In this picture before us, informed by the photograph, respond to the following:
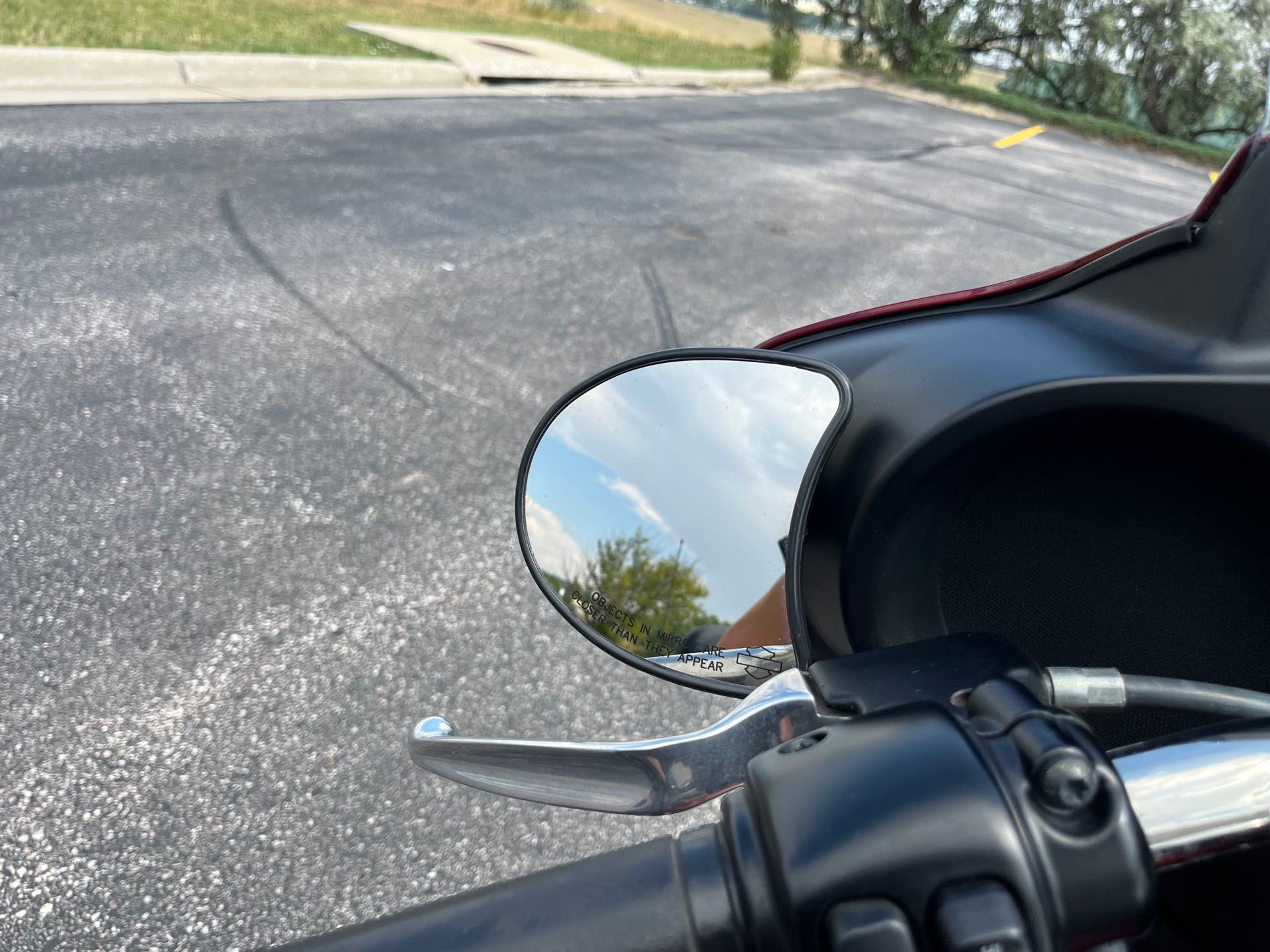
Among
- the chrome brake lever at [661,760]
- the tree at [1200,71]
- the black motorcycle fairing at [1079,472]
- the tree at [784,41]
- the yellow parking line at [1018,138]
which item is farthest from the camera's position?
the tree at [784,41]

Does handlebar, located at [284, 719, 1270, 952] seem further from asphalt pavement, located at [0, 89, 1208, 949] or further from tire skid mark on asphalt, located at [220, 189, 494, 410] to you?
tire skid mark on asphalt, located at [220, 189, 494, 410]

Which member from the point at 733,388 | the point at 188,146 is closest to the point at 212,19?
the point at 188,146

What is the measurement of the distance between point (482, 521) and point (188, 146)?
4.88m

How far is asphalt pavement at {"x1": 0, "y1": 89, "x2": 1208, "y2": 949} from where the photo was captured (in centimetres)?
207

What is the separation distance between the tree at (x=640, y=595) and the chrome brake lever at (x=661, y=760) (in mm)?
378

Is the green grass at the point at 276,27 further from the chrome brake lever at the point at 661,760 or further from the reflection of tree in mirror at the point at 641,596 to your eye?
the chrome brake lever at the point at 661,760

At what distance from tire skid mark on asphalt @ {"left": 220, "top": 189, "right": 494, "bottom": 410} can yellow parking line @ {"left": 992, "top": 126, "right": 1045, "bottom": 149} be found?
40.4 ft

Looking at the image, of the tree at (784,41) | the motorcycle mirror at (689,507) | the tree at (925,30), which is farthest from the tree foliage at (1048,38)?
the motorcycle mirror at (689,507)

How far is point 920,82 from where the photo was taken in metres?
21.4

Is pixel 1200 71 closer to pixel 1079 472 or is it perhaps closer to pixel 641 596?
pixel 1079 472

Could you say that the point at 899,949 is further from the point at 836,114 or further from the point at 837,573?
the point at 836,114

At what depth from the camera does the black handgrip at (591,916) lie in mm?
516

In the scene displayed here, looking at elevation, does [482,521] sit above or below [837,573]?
below

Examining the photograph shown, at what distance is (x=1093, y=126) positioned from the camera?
19062 mm
